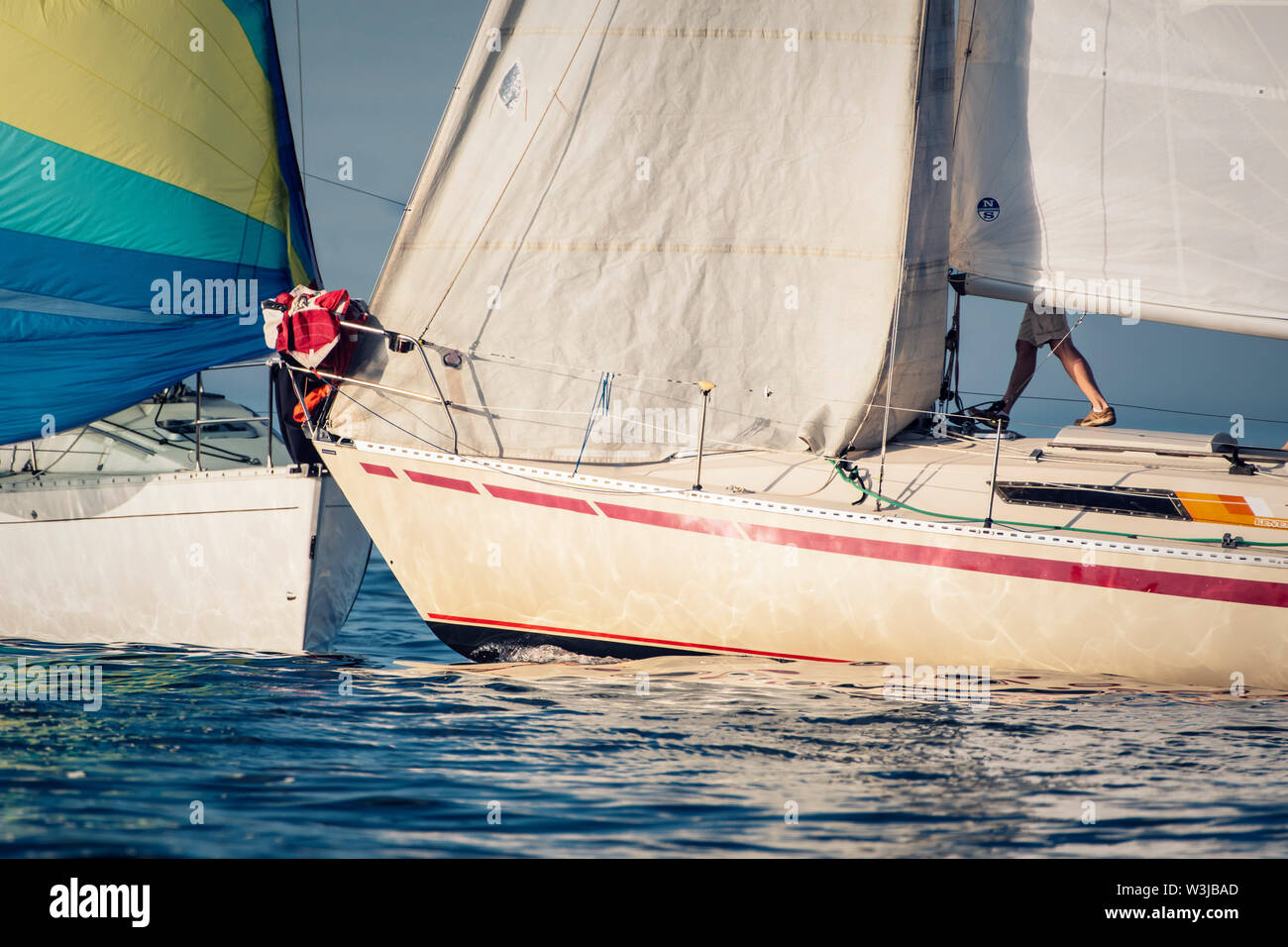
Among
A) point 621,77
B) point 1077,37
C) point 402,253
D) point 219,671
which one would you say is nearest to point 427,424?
point 402,253

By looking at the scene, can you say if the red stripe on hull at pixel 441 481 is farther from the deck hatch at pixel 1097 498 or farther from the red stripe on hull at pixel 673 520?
the deck hatch at pixel 1097 498

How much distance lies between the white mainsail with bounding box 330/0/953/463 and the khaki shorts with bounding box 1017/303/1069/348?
1.03 m

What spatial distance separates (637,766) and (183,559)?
18.7ft

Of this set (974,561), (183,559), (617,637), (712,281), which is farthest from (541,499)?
(183,559)

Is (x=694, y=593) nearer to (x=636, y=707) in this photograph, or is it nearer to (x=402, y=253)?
(x=636, y=707)

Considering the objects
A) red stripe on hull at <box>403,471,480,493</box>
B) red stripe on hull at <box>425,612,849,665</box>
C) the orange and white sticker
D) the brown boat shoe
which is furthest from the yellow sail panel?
the orange and white sticker

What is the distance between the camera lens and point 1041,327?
376 inches

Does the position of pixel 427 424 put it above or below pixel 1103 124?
below

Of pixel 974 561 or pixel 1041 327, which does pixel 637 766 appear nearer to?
pixel 974 561

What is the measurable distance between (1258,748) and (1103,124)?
488 cm

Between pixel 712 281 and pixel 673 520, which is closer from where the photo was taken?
pixel 673 520

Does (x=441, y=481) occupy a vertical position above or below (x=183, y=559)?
above

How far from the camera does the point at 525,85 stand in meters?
8.97

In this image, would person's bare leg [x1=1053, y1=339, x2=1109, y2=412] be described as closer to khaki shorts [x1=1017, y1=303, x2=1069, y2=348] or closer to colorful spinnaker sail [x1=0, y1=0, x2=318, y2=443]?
khaki shorts [x1=1017, y1=303, x2=1069, y2=348]
